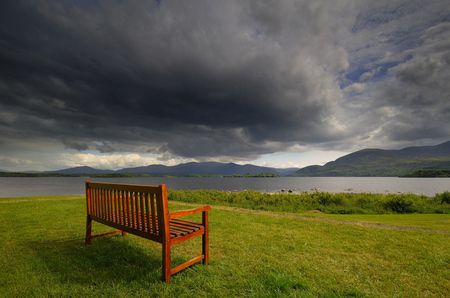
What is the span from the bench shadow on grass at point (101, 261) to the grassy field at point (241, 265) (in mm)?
18

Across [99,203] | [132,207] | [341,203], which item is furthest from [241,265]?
[341,203]

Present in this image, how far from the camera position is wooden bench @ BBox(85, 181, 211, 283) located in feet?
10.9

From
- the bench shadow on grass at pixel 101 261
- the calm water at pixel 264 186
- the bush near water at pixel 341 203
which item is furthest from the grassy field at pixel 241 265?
the calm water at pixel 264 186

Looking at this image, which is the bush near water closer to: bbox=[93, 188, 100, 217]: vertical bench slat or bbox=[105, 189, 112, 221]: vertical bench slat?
bbox=[93, 188, 100, 217]: vertical bench slat

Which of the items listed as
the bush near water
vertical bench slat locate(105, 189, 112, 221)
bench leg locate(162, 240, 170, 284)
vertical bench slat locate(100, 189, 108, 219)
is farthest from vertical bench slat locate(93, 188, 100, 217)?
the bush near water

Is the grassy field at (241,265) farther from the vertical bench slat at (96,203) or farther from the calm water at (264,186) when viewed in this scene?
the calm water at (264,186)

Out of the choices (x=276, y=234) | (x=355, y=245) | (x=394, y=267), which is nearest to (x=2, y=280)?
(x=276, y=234)

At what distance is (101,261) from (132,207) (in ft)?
5.22

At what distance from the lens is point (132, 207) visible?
3.85 m

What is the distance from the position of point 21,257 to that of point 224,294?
474 centimetres

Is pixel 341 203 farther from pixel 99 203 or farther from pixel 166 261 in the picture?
pixel 99 203

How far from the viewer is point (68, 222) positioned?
7957mm

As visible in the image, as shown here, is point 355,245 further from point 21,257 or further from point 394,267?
point 21,257

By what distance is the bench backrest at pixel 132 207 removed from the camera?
3.32 meters
